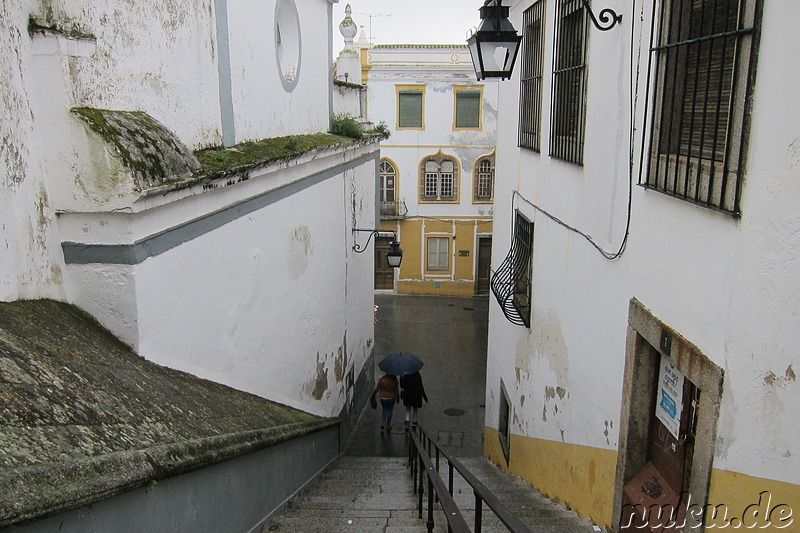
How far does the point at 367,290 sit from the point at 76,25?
9639mm

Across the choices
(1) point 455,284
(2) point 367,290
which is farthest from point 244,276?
(1) point 455,284

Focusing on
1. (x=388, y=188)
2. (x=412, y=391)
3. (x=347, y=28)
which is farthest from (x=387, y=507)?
(x=388, y=188)

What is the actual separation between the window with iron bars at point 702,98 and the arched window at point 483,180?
700 inches

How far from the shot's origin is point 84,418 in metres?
2.91

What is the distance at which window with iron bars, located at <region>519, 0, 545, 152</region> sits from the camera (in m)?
7.29

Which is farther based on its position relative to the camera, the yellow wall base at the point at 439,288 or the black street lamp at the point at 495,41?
the yellow wall base at the point at 439,288

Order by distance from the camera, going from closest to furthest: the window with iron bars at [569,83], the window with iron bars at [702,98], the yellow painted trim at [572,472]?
the window with iron bars at [702,98] < the yellow painted trim at [572,472] < the window with iron bars at [569,83]

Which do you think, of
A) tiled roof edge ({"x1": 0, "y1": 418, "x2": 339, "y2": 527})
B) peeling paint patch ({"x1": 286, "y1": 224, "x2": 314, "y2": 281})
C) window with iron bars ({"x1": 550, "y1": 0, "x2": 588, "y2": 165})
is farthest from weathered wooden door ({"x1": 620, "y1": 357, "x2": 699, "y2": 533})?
peeling paint patch ({"x1": 286, "y1": 224, "x2": 314, "y2": 281})

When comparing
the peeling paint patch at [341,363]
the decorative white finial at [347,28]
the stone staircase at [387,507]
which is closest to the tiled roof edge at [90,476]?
the stone staircase at [387,507]

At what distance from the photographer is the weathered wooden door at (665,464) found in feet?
13.6

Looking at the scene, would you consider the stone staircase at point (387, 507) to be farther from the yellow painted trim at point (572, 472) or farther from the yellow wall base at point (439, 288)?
the yellow wall base at point (439, 288)

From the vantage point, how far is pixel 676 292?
3.86 metres

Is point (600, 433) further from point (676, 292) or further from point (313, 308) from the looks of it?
point (313, 308)

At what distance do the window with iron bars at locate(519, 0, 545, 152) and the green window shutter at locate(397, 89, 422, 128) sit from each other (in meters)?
13.6
